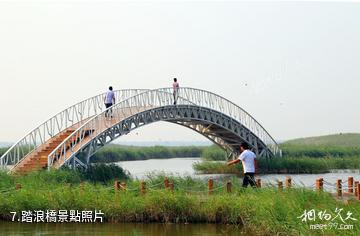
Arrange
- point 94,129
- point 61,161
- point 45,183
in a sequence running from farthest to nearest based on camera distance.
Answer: point 94,129
point 61,161
point 45,183

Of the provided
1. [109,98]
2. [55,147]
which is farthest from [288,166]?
[55,147]

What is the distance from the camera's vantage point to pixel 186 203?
1750 cm

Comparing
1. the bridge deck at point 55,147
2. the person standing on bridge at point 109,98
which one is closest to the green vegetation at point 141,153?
the person standing on bridge at point 109,98

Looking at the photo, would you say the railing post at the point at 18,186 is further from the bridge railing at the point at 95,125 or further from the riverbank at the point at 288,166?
the riverbank at the point at 288,166

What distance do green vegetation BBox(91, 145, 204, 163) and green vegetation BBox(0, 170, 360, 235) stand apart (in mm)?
37098

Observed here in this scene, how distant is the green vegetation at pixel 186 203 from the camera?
1473 cm

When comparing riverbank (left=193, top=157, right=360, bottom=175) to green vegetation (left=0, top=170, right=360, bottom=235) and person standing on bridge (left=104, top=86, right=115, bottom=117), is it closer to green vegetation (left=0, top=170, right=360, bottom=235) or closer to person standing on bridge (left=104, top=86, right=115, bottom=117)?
person standing on bridge (left=104, top=86, right=115, bottom=117)

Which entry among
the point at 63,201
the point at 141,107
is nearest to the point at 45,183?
the point at 63,201

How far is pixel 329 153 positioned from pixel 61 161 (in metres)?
31.0

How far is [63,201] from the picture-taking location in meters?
18.2

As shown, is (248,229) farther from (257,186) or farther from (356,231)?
(356,231)

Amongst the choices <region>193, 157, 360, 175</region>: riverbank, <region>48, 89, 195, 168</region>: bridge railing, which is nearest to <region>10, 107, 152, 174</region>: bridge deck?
<region>48, 89, 195, 168</region>: bridge railing

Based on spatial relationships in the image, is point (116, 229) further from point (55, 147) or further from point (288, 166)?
point (288, 166)

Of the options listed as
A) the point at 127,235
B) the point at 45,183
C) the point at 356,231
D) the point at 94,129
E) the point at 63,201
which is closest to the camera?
the point at 356,231
